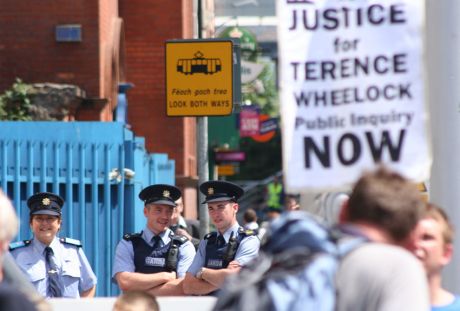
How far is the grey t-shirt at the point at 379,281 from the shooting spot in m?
4.22

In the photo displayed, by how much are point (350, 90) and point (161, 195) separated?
4.83m

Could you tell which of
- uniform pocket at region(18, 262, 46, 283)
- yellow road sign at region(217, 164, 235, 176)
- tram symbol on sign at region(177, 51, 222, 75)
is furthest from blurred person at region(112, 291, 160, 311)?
yellow road sign at region(217, 164, 235, 176)

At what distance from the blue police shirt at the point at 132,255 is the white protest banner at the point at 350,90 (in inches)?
177

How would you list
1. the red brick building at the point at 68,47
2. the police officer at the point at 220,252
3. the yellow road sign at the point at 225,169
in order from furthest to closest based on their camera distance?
the yellow road sign at the point at 225,169, the red brick building at the point at 68,47, the police officer at the point at 220,252

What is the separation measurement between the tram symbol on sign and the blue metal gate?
1.74 meters

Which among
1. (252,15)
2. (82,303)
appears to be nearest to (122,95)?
(82,303)

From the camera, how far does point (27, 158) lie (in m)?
14.0

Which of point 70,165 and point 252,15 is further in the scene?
point 252,15

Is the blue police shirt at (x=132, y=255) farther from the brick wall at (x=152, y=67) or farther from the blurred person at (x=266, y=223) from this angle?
→ the brick wall at (x=152, y=67)

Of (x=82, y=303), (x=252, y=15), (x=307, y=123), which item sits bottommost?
(x=82, y=303)

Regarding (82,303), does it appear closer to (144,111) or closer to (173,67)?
(173,67)

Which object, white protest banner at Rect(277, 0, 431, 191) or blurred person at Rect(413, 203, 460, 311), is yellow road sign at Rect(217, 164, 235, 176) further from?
blurred person at Rect(413, 203, 460, 311)

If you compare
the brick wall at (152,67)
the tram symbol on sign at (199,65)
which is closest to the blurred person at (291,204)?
the tram symbol on sign at (199,65)

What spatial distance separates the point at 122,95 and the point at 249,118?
25.6 metres
